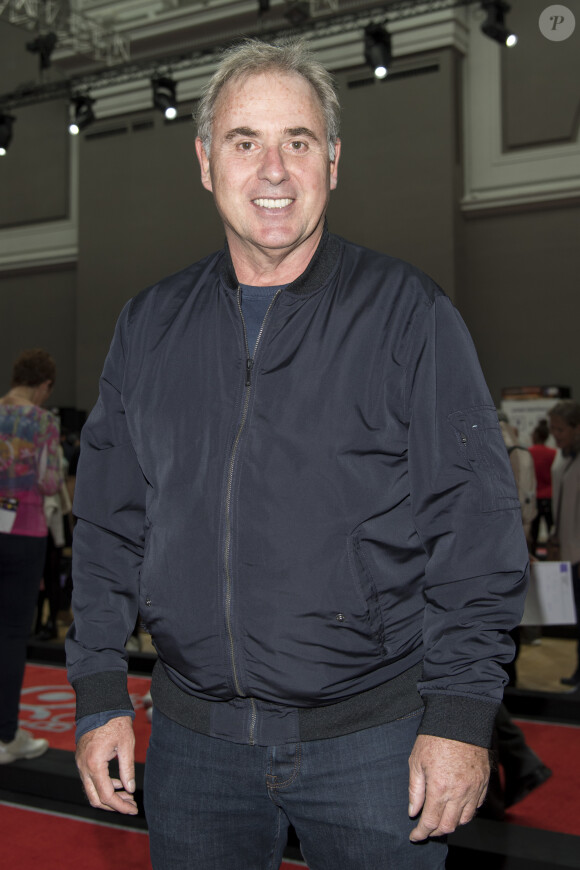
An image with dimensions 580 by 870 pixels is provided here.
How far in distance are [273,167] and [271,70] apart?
15 centimetres

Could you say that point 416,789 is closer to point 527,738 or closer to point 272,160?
point 272,160

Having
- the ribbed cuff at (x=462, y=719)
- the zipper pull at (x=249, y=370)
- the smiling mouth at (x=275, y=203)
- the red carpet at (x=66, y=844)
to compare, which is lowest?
the red carpet at (x=66, y=844)

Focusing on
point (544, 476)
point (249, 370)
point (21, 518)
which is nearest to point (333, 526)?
point (249, 370)

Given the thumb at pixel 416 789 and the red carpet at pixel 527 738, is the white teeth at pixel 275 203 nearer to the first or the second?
the thumb at pixel 416 789

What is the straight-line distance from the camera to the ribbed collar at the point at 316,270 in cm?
129

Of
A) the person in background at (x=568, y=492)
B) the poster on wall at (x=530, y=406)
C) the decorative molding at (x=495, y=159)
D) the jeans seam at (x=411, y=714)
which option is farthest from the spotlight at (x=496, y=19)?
the jeans seam at (x=411, y=714)

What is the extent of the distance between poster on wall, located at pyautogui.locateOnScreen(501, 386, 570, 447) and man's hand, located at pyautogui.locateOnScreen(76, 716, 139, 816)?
8.05 m

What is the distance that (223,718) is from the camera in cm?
122

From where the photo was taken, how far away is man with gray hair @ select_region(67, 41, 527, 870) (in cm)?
114

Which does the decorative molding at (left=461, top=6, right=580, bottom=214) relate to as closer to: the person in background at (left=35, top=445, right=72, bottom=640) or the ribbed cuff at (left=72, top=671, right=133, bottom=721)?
the person in background at (left=35, top=445, right=72, bottom=640)

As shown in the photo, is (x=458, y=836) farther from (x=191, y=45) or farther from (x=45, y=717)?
(x=191, y=45)

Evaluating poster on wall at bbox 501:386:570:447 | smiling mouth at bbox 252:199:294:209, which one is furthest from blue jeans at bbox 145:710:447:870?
poster on wall at bbox 501:386:570:447

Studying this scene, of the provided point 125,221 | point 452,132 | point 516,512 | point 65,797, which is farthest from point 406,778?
point 125,221

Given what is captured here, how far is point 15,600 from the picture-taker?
341 cm
